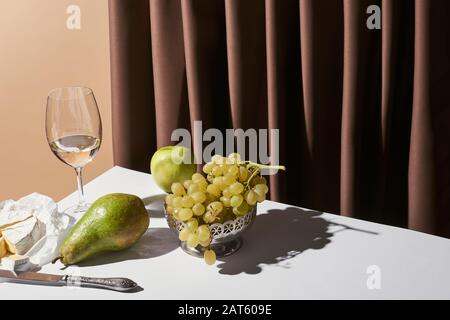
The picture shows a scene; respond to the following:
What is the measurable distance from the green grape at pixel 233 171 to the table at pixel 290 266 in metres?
0.12

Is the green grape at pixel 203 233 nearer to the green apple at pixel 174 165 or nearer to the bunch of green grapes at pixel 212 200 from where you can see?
the bunch of green grapes at pixel 212 200

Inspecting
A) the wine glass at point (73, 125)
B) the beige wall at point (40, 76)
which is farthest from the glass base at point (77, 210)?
the beige wall at point (40, 76)

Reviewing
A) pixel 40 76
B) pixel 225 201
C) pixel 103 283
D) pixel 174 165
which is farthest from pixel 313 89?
pixel 40 76

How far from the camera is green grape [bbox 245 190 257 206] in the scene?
0.83 meters

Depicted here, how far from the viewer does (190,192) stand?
84cm

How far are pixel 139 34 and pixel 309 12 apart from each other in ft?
1.32

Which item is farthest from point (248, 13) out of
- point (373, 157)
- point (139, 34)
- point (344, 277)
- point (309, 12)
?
point (344, 277)

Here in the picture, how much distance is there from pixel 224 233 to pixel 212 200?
0.05 metres

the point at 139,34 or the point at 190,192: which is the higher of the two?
the point at 139,34

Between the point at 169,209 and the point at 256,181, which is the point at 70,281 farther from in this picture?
the point at 256,181

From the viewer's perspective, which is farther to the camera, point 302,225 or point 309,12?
point 309,12

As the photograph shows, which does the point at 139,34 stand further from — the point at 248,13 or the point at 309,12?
Result: the point at 309,12

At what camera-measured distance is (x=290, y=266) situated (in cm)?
82

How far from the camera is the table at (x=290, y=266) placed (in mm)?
768
